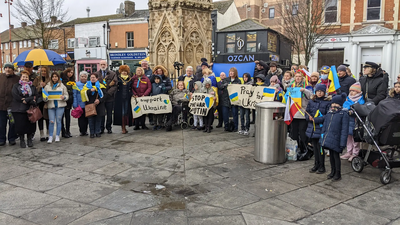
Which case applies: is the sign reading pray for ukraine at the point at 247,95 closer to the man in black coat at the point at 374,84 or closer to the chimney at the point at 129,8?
the man in black coat at the point at 374,84

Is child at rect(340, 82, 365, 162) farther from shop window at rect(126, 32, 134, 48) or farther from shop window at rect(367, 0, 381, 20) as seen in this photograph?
shop window at rect(126, 32, 134, 48)

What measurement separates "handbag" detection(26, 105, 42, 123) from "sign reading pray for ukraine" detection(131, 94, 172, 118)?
8.57ft

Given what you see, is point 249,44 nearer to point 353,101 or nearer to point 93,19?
point 353,101

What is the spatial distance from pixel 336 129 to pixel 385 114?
794 mm

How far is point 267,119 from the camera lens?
6617mm

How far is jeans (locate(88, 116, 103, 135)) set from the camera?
367 inches

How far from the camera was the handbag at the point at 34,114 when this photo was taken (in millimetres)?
8141

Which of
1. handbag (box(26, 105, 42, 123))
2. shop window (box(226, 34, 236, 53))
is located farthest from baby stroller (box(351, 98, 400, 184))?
shop window (box(226, 34, 236, 53))

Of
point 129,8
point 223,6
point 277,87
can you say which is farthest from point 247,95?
point 129,8

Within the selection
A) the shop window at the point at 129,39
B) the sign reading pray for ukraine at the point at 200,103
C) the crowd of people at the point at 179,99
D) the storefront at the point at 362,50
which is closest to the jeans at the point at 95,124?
the crowd of people at the point at 179,99

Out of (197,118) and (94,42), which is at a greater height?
(94,42)

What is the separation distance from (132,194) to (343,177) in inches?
144

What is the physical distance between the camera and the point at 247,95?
934 centimetres

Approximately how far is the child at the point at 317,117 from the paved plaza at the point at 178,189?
0.31 meters
